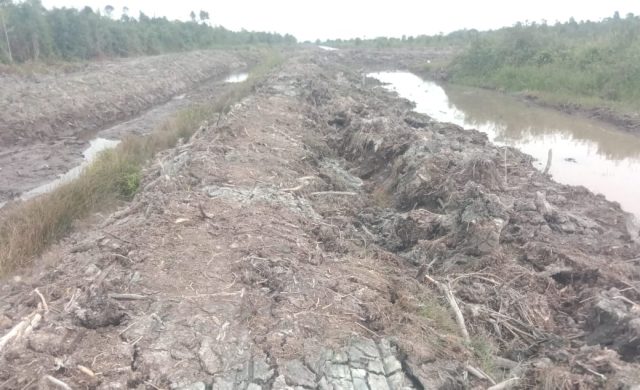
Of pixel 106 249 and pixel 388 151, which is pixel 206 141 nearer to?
pixel 388 151

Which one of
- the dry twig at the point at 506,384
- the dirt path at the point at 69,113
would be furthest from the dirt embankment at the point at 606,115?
the dirt path at the point at 69,113

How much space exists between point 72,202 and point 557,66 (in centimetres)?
2440

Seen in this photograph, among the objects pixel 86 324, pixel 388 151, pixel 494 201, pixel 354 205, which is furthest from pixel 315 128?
pixel 86 324

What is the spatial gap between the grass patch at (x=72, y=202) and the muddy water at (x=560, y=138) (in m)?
9.72

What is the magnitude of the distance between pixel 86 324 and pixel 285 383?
1.81 metres

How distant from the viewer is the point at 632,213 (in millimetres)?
8680

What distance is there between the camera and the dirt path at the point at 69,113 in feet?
39.8

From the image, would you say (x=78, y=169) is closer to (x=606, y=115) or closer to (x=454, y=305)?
(x=454, y=305)

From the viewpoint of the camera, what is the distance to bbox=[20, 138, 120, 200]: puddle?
Answer: 33.8ft

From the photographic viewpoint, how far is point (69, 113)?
1680cm

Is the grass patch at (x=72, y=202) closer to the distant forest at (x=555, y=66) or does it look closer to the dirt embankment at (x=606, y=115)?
the dirt embankment at (x=606, y=115)

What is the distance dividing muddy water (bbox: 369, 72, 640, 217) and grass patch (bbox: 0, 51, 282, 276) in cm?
972

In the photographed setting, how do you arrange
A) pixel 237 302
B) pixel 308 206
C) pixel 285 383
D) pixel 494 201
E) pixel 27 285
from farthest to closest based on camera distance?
1. pixel 308 206
2. pixel 494 201
3. pixel 27 285
4. pixel 237 302
5. pixel 285 383

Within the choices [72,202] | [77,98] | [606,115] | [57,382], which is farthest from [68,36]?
[57,382]
